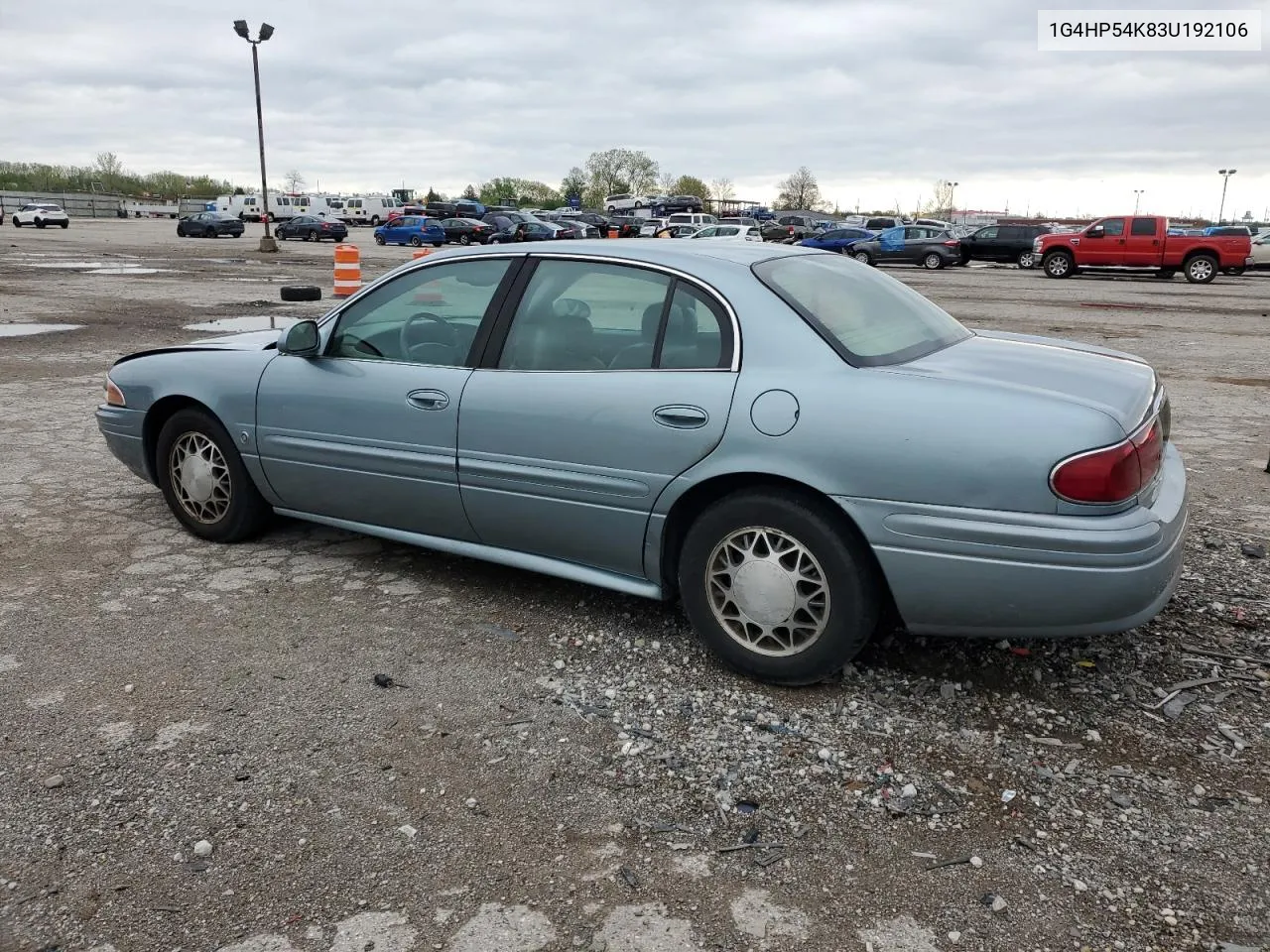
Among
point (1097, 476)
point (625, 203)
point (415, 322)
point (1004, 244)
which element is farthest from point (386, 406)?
point (625, 203)

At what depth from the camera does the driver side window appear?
13.4ft

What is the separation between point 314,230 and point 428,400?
48.6 m

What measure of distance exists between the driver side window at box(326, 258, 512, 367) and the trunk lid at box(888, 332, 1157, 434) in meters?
1.71

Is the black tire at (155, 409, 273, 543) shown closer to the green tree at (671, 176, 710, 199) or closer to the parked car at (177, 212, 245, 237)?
the parked car at (177, 212, 245, 237)

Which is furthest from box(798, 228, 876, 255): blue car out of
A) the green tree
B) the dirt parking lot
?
the green tree

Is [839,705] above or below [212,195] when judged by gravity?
below

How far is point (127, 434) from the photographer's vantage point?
16.4 feet

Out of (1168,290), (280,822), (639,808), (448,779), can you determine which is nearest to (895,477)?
(639,808)

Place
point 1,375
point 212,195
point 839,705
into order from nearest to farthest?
point 839,705 → point 1,375 → point 212,195

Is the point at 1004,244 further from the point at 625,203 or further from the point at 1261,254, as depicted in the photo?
the point at 625,203

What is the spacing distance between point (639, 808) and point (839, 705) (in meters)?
0.87

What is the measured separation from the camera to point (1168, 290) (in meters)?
23.9

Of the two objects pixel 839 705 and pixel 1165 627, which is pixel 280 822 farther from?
pixel 1165 627

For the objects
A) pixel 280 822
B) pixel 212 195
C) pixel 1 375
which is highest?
pixel 212 195
